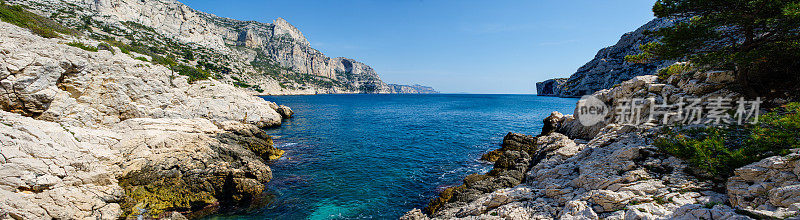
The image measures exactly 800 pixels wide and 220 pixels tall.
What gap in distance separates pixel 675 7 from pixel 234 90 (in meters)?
49.6

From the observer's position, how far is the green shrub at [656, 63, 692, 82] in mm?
16781

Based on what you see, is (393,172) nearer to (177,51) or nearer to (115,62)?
(115,62)

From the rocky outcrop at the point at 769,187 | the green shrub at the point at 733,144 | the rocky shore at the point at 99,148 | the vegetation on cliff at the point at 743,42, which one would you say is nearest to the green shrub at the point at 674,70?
the vegetation on cliff at the point at 743,42

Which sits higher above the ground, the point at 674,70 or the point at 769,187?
the point at 674,70

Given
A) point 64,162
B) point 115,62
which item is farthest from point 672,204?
point 115,62

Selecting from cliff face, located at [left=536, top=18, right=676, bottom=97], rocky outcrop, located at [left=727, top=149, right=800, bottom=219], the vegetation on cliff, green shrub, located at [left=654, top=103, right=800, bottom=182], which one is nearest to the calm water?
green shrub, located at [left=654, top=103, right=800, bottom=182]

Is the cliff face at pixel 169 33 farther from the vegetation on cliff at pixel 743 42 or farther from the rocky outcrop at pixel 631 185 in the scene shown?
the vegetation on cliff at pixel 743 42

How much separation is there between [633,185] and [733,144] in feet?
15.0

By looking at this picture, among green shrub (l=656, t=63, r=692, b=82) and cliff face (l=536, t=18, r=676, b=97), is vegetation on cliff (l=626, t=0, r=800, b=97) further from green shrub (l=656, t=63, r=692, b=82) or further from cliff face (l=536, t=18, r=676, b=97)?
cliff face (l=536, t=18, r=676, b=97)

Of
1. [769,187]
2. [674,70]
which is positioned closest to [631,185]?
[769,187]

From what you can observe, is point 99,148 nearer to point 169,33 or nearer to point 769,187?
point 769,187

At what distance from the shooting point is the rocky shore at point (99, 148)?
11648 mm

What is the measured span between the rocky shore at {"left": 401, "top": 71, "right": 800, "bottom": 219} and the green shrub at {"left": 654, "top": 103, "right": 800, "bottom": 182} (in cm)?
46

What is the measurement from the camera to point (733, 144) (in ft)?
33.5
